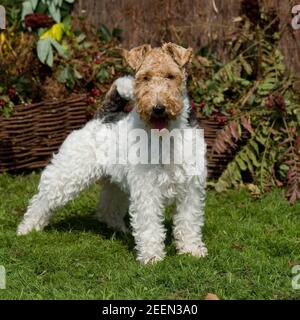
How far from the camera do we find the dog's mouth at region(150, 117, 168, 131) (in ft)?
16.2

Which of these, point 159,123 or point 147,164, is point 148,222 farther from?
point 159,123

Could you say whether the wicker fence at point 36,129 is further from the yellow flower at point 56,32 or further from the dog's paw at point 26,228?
the dog's paw at point 26,228

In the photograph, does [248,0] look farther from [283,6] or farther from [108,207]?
[108,207]

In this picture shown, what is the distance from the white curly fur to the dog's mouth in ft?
0.43

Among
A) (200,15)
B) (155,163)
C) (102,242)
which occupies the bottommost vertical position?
(102,242)

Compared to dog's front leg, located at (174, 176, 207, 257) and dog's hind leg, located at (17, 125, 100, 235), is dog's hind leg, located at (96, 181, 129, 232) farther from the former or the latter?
dog's front leg, located at (174, 176, 207, 257)

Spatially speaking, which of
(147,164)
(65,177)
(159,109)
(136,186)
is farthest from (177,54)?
(65,177)

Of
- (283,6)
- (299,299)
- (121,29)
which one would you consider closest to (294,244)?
(299,299)

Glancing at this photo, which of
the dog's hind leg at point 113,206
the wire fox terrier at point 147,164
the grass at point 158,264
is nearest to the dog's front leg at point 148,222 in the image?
the wire fox terrier at point 147,164

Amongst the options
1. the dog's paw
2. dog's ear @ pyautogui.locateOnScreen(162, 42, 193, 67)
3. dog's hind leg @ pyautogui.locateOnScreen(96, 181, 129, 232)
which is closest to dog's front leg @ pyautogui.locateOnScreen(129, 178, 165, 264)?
dog's ear @ pyautogui.locateOnScreen(162, 42, 193, 67)

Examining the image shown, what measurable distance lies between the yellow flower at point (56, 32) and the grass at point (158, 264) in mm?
2512

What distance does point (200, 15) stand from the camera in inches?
328

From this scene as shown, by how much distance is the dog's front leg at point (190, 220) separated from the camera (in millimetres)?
5316

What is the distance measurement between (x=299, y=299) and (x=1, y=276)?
2069 millimetres
